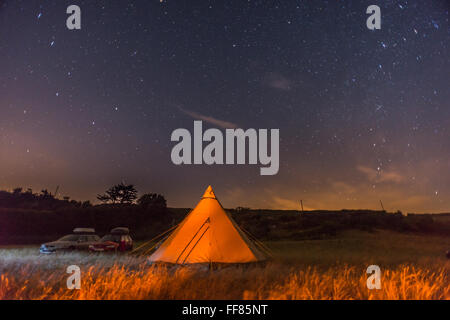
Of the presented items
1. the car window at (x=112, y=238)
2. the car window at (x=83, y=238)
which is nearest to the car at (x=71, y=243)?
the car window at (x=83, y=238)

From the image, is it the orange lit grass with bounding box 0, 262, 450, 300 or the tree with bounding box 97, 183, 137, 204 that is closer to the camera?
the orange lit grass with bounding box 0, 262, 450, 300

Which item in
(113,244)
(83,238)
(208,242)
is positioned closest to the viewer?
(208,242)

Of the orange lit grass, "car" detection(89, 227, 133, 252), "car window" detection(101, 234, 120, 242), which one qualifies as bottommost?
"car" detection(89, 227, 133, 252)

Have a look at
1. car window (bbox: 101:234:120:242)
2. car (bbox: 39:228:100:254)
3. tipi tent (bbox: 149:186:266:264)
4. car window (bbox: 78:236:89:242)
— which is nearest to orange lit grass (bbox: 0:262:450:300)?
tipi tent (bbox: 149:186:266:264)

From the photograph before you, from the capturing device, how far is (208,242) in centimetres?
→ 1167

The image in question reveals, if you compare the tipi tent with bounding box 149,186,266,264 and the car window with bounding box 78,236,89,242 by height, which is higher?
the tipi tent with bounding box 149,186,266,264

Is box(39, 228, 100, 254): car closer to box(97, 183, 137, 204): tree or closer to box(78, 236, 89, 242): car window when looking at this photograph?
box(78, 236, 89, 242): car window

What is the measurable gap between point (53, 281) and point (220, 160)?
15.1 ft

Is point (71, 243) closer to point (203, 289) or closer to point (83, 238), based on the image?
point (83, 238)

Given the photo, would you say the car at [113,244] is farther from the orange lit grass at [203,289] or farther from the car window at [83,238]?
the orange lit grass at [203,289]

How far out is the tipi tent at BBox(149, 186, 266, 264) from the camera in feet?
37.8

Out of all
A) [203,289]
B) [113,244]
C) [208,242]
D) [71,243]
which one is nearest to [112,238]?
[113,244]

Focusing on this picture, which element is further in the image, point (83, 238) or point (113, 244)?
point (113, 244)
